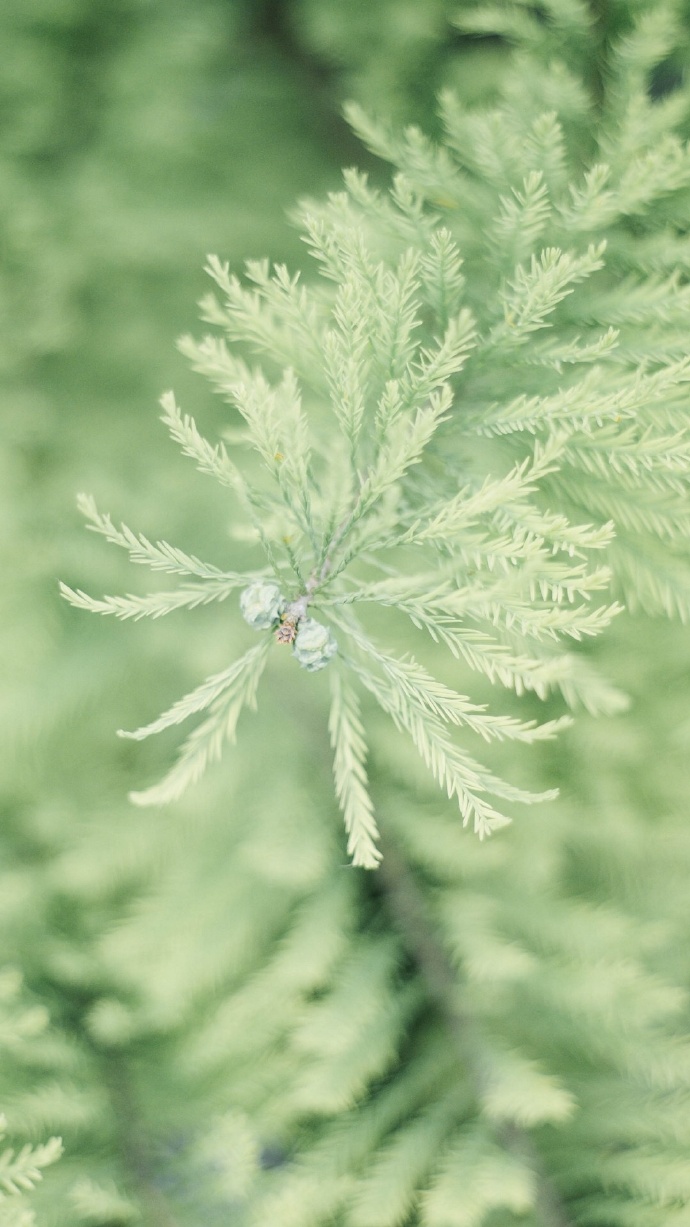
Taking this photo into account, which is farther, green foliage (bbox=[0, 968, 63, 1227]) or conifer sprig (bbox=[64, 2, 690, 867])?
green foliage (bbox=[0, 968, 63, 1227])

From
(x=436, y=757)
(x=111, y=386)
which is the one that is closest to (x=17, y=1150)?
(x=436, y=757)

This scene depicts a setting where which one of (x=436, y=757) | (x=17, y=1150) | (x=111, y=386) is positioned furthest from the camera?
(x=111, y=386)

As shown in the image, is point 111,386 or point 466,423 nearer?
point 466,423

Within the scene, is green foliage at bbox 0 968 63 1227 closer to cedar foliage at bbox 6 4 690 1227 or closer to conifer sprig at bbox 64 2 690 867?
cedar foliage at bbox 6 4 690 1227

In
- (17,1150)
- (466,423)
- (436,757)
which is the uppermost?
(466,423)

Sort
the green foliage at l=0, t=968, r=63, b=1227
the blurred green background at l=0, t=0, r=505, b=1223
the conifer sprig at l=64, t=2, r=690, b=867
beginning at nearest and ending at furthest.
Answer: the conifer sprig at l=64, t=2, r=690, b=867 → the green foliage at l=0, t=968, r=63, b=1227 → the blurred green background at l=0, t=0, r=505, b=1223

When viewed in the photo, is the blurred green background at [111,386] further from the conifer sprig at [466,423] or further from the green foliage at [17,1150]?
the conifer sprig at [466,423]

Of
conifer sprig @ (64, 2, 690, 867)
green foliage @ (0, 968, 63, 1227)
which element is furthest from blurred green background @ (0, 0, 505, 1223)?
conifer sprig @ (64, 2, 690, 867)

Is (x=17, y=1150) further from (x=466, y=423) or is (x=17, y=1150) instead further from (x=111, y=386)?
(x=111, y=386)
